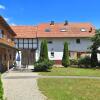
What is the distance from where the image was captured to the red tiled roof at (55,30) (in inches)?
2523

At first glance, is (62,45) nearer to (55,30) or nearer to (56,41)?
(56,41)

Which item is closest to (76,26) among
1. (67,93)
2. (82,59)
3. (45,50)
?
(82,59)

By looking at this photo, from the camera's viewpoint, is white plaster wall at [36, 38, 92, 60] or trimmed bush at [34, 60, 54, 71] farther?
white plaster wall at [36, 38, 92, 60]

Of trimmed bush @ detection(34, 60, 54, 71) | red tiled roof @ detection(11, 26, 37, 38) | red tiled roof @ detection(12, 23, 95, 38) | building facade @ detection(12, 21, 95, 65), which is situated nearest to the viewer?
trimmed bush @ detection(34, 60, 54, 71)

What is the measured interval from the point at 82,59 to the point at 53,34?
41.4ft

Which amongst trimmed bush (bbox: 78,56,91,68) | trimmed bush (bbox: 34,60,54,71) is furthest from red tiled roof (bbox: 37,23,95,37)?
trimmed bush (bbox: 34,60,54,71)

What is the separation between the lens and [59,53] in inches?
2514

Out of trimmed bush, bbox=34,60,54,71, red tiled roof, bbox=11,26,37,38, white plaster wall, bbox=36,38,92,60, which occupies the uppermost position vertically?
A: red tiled roof, bbox=11,26,37,38

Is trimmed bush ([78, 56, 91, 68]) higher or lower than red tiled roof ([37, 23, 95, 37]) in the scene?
lower

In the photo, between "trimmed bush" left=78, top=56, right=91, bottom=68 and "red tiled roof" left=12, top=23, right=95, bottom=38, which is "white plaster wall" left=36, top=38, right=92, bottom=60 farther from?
"trimmed bush" left=78, top=56, right=91, bottom=68

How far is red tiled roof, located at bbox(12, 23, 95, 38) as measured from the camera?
64.1m

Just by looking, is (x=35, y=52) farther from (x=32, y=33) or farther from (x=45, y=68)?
(x=45, y=68)

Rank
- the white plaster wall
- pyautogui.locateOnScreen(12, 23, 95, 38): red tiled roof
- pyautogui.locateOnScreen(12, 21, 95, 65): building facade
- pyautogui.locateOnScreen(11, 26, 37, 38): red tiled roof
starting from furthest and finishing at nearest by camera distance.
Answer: pyautogui.locateOnScreen(11, 26, 37, 38): red tiled roof
pyautogui.locateOnScreen(12, 23, 95, 38): red tiled roof
the white plaster wall
pyautogui.locateOnScreen(12, 21, 95, 65): building facade

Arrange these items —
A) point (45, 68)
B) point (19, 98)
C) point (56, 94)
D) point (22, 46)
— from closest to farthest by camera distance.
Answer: point (19, 98), point (56, 94), point (45, 68), point (22, 46)
